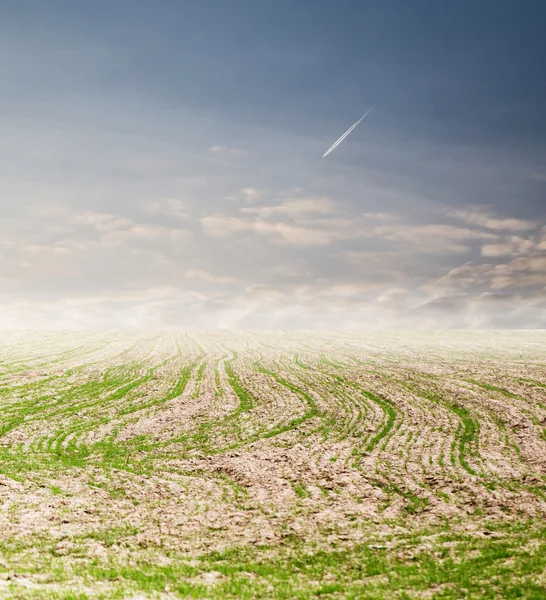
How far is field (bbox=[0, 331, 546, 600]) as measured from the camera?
9234 millimetres

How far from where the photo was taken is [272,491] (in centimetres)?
1393

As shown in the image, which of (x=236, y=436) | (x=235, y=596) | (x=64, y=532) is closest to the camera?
(x=235, y=596)

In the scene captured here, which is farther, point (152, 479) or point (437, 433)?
point (437, 433)

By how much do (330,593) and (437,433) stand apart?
527 inches

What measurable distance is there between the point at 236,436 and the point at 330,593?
11.5 metres

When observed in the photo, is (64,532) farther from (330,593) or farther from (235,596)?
(330,593)

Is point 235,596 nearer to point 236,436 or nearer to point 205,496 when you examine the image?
point 205,496

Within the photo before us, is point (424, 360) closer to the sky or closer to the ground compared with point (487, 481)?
closer to the sky

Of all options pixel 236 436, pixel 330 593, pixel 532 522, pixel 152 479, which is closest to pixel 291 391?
pixel 236 436

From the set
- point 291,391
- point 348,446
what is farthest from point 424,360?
point 348,446

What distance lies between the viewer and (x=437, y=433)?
802 inches

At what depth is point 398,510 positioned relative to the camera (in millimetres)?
12578

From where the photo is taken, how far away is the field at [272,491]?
30.3 feet

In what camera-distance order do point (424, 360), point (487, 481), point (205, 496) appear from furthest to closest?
point (424, 360) < point (487, 481) < point (205, 496)
